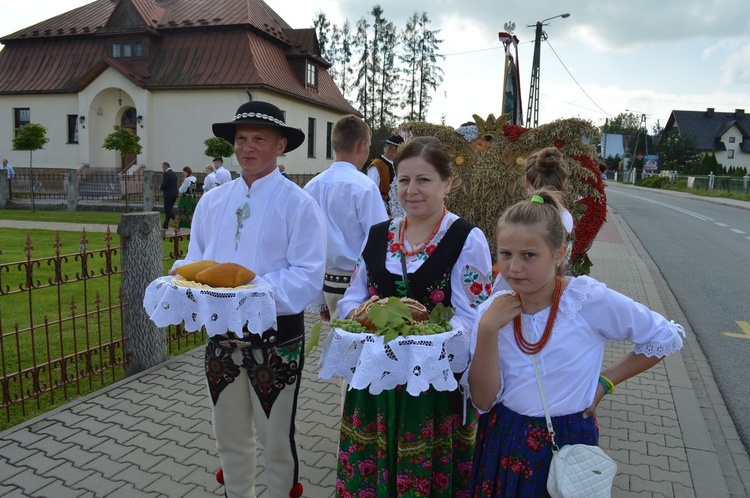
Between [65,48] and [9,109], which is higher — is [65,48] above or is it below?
above

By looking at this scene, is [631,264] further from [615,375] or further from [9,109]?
[9,109]

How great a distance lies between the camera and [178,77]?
95.8ft

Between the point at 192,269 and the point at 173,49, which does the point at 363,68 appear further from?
the point at 192,269

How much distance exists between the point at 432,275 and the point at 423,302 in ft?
0.43

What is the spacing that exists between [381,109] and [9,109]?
28.1 metres

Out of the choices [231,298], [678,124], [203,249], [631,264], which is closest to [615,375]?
[231,298]

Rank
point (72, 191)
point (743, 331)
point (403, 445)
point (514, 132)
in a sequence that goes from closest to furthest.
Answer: point (403, 445) → point (514, 132) → point (743, 331) → point (72, 191)

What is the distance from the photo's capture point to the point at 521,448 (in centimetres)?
216

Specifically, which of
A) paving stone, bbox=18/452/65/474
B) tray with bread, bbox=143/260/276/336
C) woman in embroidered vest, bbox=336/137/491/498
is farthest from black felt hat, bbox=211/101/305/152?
paving stone, bbox=18/452/65/474

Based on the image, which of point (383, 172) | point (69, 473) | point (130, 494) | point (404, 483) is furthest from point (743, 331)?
point (69, 473)

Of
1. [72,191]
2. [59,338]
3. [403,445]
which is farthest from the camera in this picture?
[72,191]

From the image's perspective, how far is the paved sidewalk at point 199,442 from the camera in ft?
12.0

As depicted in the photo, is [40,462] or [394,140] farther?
[394,140]

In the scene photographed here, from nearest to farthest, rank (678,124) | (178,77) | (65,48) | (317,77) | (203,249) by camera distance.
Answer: (203,249)
(178,77)
(65,48)
(317,77)
(678,124)
